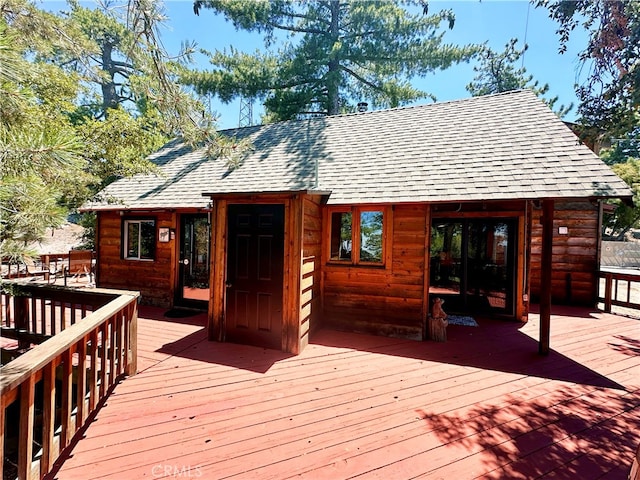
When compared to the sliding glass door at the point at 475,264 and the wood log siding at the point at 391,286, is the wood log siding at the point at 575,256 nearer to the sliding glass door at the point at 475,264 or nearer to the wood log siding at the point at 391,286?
the sliding glass door at the point at 475,264

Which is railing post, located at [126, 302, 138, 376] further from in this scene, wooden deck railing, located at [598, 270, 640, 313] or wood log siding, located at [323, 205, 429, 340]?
wooden deck railing, located at [598, 270, 640, 313]

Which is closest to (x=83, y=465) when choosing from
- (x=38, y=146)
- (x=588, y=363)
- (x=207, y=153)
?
(x=38, y=146)

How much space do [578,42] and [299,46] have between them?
12946 millimetres

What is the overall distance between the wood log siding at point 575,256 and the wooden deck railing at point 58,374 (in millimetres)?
9200

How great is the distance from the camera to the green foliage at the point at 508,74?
57.2ft

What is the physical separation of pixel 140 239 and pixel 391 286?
6435 millimetres

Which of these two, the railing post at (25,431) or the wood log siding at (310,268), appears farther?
the wood log siding at (310,268)

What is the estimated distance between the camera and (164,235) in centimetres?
712

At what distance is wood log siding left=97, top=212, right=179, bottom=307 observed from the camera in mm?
7095

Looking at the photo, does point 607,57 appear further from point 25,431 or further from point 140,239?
point 140,239

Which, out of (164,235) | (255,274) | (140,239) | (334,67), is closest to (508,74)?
(334,67)

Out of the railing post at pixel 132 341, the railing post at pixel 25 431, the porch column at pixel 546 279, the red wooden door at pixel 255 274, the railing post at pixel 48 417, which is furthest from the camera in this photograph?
the red wooden door at pixel 255 274

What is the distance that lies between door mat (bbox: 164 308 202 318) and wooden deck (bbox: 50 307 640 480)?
1612 mm

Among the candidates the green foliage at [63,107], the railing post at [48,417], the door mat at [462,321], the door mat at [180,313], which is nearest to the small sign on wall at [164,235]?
the green foliage at [63,107]
